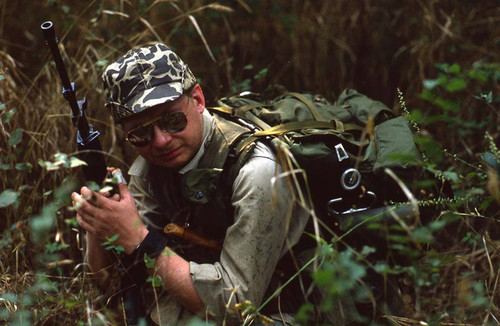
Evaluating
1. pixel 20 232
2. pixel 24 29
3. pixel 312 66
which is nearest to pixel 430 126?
pixel 312 66

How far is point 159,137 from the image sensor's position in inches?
106

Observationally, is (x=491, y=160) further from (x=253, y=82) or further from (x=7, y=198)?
(x=253, y=82)

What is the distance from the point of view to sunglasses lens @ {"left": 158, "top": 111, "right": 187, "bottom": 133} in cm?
268

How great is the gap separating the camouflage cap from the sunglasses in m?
0.08

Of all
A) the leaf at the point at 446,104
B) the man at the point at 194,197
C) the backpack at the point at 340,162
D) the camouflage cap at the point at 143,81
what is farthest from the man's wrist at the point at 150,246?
the leaf at the point at 446,104

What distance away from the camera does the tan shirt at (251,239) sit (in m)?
2.57

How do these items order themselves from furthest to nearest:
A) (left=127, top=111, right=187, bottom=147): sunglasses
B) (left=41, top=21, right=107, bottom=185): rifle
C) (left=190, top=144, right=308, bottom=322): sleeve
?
(left=41, top=21, right=107, bottom=185): rifle < (left=127, top=111, right=187, bottom=147): sunglasses < (left=190, top=144, right=308, bottom=322): sleeve

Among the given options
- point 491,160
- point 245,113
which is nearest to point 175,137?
point 245,113

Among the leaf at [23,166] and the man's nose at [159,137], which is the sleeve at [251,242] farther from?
the leaf at [23,166]

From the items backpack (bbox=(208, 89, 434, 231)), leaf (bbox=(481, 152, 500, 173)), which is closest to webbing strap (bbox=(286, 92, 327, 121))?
backpack (bbox=(208, 89, 434, 231))

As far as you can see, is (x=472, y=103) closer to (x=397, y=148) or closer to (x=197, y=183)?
(x=397, y=148)

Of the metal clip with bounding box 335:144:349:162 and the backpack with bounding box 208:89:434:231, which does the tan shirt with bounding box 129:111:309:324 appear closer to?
the backpack with bounding box 208:89:434:231

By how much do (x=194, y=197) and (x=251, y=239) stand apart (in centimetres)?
38

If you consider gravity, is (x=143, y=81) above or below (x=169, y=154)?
above
